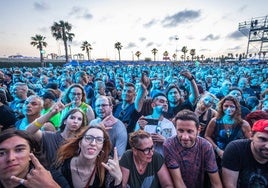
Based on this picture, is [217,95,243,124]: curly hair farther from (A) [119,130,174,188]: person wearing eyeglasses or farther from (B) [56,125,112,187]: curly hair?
(B) [56,125,112,187]: curly hair

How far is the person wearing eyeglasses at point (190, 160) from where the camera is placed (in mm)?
2709

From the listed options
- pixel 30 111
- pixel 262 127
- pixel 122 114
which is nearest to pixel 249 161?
pixel 262 127

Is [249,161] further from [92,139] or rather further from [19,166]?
[19,166]

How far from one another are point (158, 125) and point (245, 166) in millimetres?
1491

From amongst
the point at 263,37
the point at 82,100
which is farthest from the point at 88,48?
the point at 82,100

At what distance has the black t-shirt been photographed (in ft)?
8.25

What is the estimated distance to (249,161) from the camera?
8.37 feet

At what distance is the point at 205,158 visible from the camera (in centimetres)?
275

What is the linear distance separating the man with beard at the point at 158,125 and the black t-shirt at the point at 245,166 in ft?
3.33

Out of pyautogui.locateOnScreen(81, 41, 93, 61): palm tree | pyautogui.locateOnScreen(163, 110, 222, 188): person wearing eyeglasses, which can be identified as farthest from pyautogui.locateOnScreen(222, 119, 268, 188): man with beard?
pyautogui.locateOnScreen(81, 41, 93, 61): palm tree

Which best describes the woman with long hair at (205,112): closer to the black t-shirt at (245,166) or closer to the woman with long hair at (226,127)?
the woman with long hair at (226,127)

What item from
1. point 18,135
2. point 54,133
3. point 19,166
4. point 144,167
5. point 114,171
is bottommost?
point 144,167

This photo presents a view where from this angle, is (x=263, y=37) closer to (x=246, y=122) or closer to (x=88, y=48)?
(x=246, y=122)

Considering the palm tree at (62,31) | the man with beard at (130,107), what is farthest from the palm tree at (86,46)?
the man with beard at (130,107)
